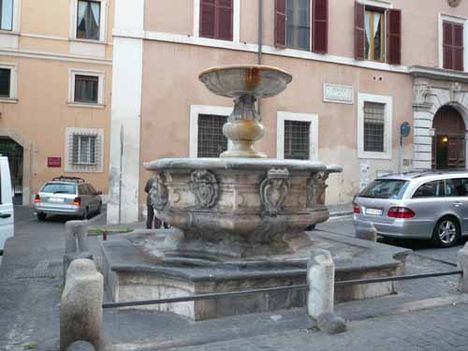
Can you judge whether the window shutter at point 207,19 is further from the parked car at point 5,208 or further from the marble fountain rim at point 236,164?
the marble fountain rim at point 236,164

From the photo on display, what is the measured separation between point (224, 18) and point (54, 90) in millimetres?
12151

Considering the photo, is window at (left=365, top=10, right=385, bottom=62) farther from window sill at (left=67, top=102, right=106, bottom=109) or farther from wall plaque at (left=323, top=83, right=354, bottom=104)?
window sill at (left=67, top=102, right=106, bottom=109)

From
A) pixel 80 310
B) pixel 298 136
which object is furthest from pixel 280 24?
pixel 80 310

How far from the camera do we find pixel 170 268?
6082 millimetres

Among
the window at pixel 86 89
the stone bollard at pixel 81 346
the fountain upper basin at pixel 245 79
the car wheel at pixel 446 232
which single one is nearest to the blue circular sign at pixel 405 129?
the car wheel at pixel 446 232

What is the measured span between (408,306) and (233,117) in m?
3.63

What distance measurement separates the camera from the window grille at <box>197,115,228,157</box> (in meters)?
18.0

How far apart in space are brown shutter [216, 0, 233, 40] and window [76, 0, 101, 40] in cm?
1157

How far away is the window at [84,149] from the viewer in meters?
26.8

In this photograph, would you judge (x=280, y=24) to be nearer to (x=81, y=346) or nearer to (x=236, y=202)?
(x=236, y=202)

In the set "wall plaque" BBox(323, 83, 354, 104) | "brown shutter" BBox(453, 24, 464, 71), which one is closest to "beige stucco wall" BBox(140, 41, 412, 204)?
"wall plaque" BBox(323, 83, 354, 104)

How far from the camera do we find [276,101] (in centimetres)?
1884

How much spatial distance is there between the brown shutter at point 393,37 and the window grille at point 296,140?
186 inches

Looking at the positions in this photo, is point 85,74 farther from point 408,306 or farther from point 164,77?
point 408,306
